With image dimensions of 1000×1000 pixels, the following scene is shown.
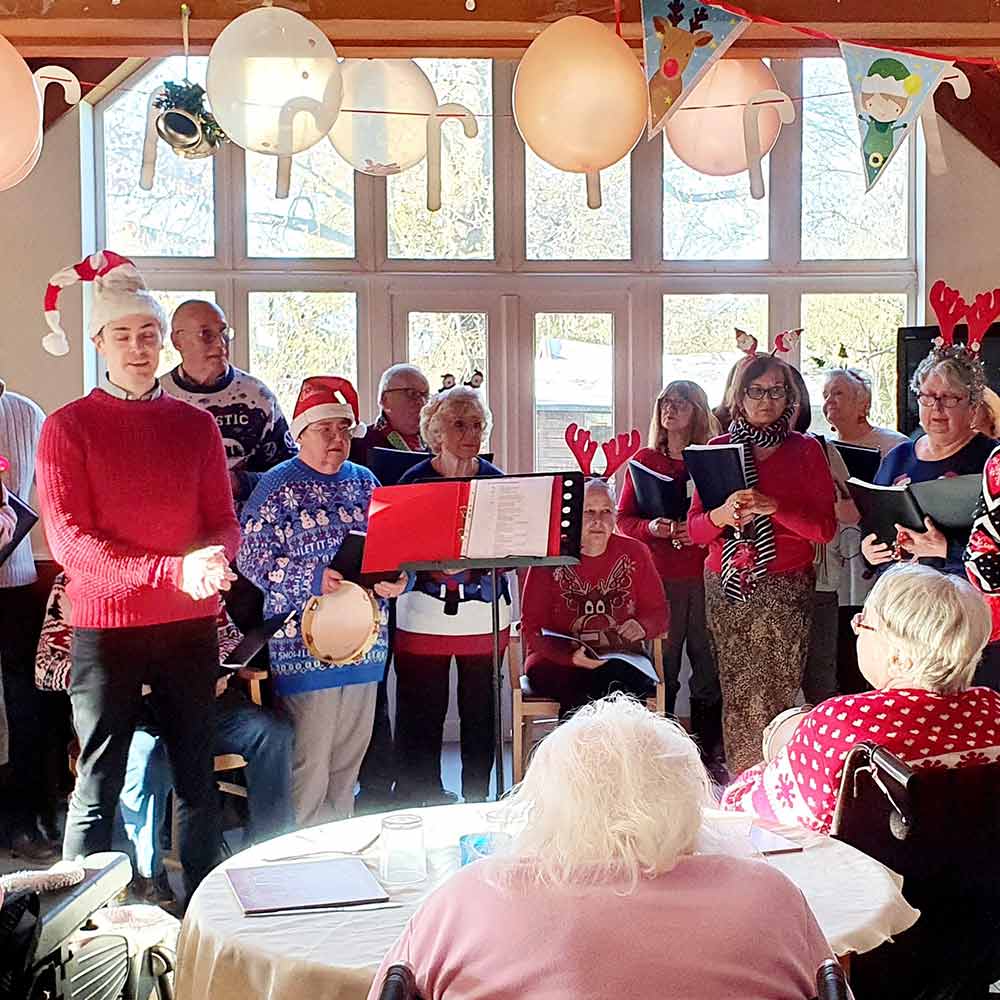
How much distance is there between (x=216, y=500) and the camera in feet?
10.5

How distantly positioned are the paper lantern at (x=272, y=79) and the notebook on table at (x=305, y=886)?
1.59 meters

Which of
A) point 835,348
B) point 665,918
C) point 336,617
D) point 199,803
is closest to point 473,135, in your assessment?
point 336,617

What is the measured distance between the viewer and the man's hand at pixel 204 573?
9.61 ft

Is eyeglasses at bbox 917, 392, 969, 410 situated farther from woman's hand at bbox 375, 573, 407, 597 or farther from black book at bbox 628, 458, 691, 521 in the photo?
woman's hand at bbox 375, 573, 407, 597

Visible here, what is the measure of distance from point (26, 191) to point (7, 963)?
4013 mm

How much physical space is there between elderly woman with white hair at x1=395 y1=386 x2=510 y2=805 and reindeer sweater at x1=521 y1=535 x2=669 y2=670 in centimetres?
13

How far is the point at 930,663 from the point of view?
215 cm

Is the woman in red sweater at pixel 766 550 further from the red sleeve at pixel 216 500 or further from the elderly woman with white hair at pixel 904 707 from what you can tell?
the elderly woman with white hair at pixel 904 707

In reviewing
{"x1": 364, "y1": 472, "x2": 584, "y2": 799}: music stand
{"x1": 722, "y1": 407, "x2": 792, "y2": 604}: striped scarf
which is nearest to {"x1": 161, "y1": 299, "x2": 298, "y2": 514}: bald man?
{"x1": 364, "y1": 472, "x2": 584, "y2": 799}: music stand

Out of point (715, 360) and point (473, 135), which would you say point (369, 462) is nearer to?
point (473, 135)

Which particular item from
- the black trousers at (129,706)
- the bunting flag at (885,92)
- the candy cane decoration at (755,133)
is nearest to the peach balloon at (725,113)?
the candy cane decoration at (755,133)

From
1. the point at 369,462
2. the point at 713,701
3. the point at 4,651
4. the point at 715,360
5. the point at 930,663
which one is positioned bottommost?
the point at 713,701

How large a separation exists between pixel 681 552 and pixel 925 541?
4.69ft

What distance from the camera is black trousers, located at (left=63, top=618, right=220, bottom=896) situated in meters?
3.01
